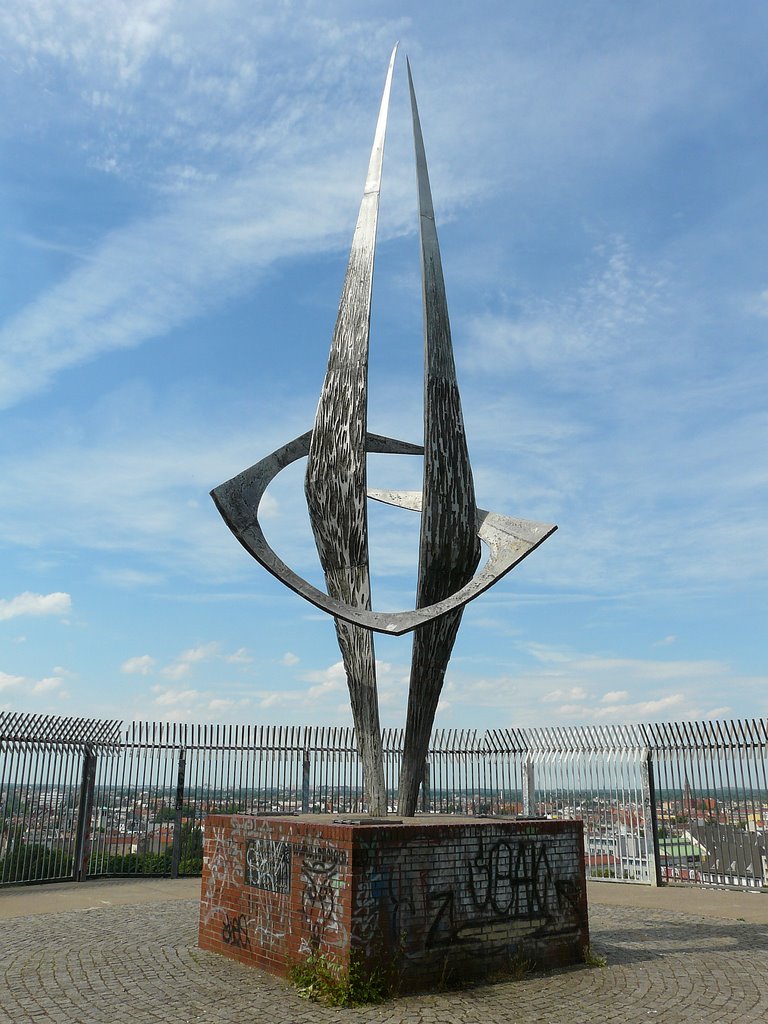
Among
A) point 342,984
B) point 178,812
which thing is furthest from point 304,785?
point 342,984

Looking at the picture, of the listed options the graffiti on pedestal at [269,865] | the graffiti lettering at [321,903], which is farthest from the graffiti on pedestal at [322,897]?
the graffiti on pedestal at [269,865]

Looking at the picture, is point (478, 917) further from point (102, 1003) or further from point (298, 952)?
point (102, 1003)

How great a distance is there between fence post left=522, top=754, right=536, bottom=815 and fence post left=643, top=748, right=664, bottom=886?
271 cm

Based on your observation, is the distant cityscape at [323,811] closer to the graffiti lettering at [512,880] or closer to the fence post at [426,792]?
the fence post at [426,792]

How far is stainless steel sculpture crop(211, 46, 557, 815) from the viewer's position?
364 inches

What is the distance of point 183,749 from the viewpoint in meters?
16.1

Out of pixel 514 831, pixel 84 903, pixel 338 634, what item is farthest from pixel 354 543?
pixel 84 903

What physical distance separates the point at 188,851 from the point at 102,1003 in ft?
33.4

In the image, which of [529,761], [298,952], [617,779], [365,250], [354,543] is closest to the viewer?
[298,952]

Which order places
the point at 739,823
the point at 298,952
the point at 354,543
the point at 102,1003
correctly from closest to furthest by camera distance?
the point at 102,1003
the point at 298,952
the point at 354,543
the point at 739,823

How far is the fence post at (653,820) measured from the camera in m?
14.9

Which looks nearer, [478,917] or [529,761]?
[478,917]

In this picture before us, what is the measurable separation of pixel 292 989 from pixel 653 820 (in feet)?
32.1

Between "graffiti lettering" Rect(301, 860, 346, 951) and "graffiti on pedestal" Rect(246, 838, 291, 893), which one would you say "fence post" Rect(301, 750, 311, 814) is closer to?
"graffiti on pedestal" Rect(246, 838, 291, 893)
